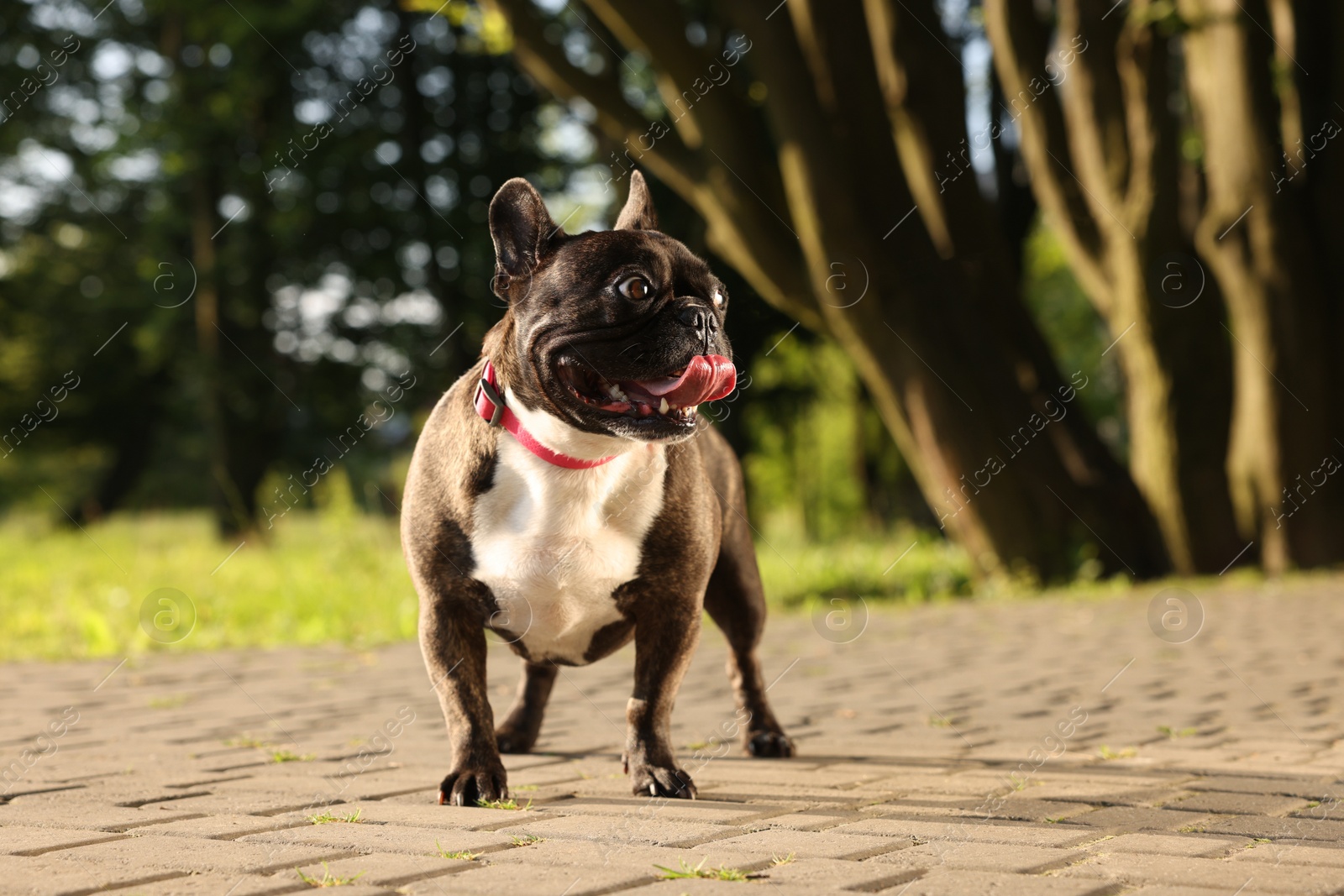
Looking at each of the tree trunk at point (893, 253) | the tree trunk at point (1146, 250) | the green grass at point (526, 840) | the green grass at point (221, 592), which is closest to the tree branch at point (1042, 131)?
the tree trunk at point (1146, 250)

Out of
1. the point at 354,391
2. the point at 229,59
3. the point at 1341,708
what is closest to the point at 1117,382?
the point at 354,391

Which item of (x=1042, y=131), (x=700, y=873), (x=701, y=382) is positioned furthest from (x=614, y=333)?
(x=1042, y=131)

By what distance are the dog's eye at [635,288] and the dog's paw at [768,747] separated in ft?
6.48

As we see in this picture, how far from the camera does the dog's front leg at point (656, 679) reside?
4.17 m

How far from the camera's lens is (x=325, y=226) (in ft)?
80.1

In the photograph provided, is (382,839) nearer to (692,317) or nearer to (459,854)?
(459,854)

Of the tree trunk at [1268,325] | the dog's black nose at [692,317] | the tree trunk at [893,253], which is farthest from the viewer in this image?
the tree trunk at [1268,325]

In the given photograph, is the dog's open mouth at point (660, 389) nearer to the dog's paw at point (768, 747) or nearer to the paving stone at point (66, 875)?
the paving stone at point (66, 875)

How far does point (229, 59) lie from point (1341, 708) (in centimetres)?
2351

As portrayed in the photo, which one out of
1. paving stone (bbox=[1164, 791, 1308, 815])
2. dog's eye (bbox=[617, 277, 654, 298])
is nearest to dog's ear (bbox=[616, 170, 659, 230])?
Result: dog's eye (bbox=[617, 277, 654, 298])

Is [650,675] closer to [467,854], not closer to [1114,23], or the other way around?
[467,854]

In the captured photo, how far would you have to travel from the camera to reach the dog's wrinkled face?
12.0 ft

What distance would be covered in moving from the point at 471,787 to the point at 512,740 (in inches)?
47.9

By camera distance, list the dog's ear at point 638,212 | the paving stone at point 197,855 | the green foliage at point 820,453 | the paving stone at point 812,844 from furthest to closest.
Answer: the green foliage at point 820,453
the dog's ear at point 638,212
the paving stone at point 812,844
the paving stone at point 197,855
